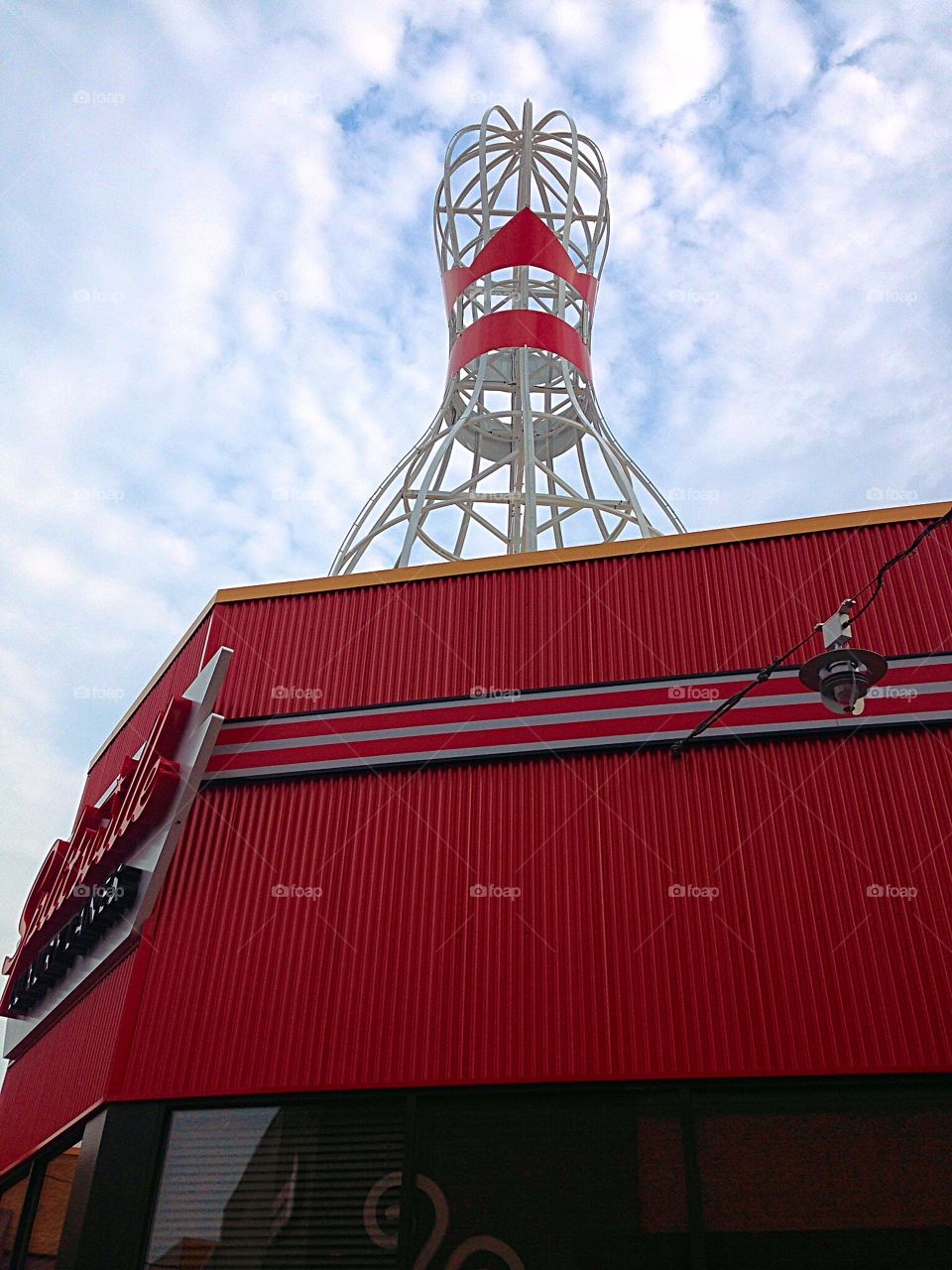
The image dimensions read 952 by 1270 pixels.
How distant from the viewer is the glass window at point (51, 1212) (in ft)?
45.7

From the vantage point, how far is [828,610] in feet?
45.7

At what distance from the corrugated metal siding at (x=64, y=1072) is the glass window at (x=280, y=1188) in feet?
5.15

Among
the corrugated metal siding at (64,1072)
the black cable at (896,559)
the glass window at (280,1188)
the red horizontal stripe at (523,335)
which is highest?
the red horizontal stripe at (523,335)

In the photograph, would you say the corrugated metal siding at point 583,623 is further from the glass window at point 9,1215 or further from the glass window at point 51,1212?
the glass window at point 9,1215

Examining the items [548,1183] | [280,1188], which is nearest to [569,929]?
[548,1183]

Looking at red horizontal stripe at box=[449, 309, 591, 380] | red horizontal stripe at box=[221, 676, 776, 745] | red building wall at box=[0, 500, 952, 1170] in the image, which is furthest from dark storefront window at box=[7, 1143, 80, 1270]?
red horizontal stripe at box=[449, 309, 591, 380]

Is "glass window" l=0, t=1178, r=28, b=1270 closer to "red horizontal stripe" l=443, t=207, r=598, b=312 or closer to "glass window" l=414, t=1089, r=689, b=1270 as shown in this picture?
"glass window" l=414, t=1089, r=689, b=1270

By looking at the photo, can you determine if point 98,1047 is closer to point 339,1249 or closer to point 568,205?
point 339,1249

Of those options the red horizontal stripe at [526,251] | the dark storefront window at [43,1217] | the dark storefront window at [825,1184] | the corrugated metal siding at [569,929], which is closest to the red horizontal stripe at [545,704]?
the corrugated metal siding at [569,929]

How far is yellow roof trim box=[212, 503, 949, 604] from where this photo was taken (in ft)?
47.6

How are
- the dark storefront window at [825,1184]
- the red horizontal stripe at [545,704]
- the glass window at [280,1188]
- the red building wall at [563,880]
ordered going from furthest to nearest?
1. the red horizontal stripe at [545,704]
2. the red building wall at [563,880]
3. the glass window at [280,1188]
4. the dark storefront window at [825,1184]

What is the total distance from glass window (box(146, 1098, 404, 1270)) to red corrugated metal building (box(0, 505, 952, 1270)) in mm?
35

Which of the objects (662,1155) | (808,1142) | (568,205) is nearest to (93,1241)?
(662,1155)

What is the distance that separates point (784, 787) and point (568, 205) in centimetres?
1626
